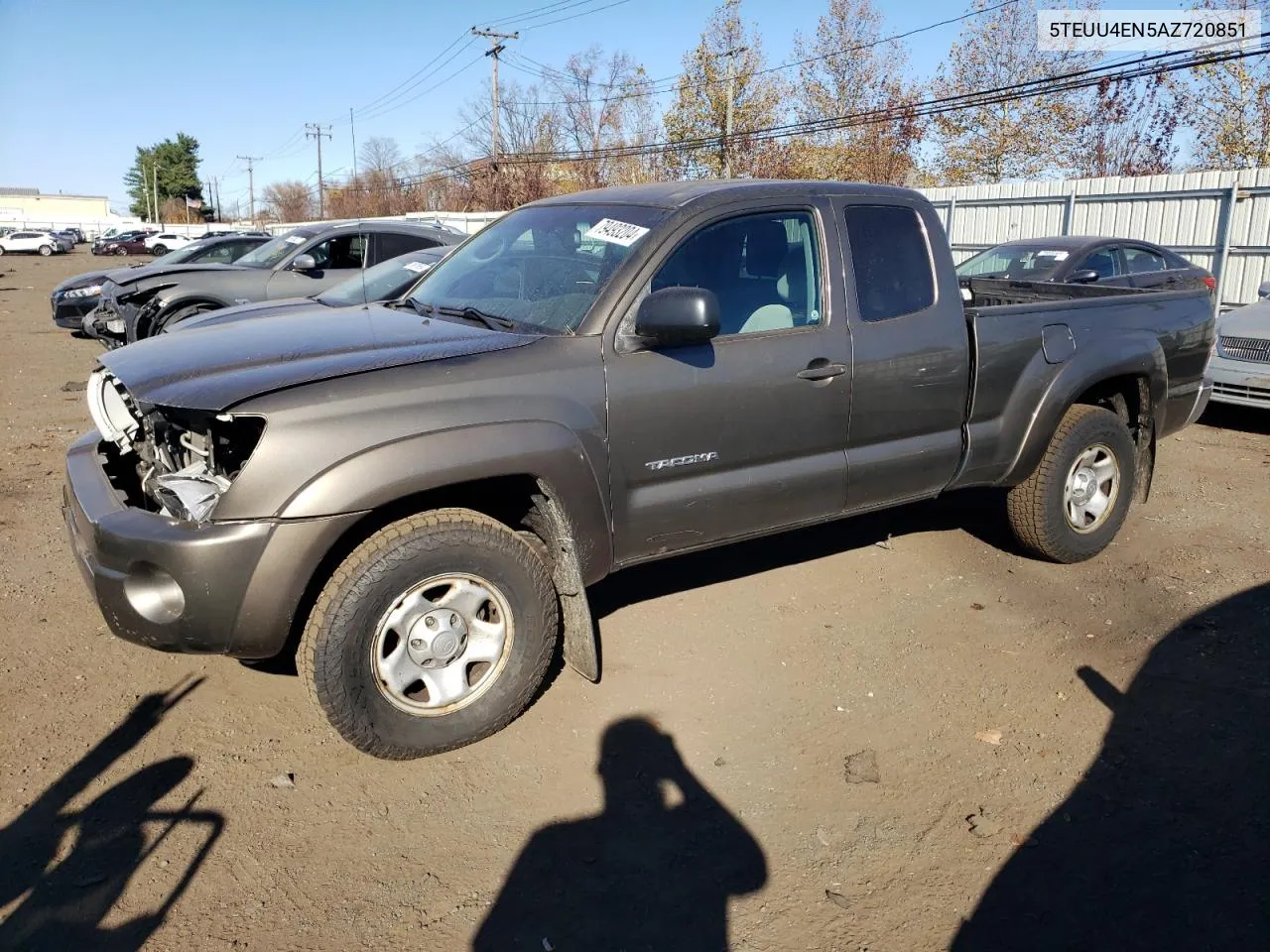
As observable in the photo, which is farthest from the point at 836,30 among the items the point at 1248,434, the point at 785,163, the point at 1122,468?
the point at 1122,468

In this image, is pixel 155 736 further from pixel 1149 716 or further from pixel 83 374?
pixel 83 374

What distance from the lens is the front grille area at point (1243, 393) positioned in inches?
316

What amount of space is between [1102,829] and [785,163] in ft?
107

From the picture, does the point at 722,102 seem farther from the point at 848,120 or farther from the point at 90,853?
the point at 90,853

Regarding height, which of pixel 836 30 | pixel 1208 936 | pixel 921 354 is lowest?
pixel 1208 936

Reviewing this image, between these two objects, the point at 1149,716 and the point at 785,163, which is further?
the point at 785,163

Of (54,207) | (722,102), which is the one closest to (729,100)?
(722,102)

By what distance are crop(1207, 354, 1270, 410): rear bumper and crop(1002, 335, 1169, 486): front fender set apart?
376 cm

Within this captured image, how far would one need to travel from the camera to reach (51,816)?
2869 mm

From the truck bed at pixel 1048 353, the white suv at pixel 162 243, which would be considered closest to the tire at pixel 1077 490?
the truck bed at pixel 1048 353

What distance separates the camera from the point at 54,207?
116 metres

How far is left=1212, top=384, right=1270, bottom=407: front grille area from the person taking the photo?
802 cm

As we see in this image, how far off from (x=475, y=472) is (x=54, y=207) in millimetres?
136948

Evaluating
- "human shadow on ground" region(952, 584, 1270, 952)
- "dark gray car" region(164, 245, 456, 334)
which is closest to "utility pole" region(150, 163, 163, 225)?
"dark gray car" region(164, 245, 456, 334)
